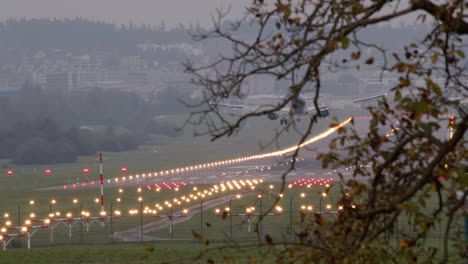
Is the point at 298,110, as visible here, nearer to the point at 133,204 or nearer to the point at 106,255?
the point at 133,204

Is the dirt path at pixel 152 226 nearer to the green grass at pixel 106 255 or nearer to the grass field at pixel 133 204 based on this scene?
the grass field at pixel 133 204

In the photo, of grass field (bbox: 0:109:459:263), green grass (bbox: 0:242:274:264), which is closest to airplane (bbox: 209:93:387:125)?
grass field (bbox: 0:109:459:263)

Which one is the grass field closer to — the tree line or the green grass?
the green grass

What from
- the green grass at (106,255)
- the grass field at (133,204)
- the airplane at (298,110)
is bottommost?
the grass field at (133,204)

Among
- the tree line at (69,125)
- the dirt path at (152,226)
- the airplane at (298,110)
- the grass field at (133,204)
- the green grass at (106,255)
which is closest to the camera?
the airplane at (298,110)

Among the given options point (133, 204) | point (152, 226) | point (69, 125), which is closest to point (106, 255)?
point (152, 226)

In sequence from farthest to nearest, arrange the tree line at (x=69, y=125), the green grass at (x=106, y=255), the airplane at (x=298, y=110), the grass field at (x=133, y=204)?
the tree line at (x=69, y=125) < the grass field at (x=133, y=204) < the green grass at (x=106, y=255) < the airplane at (x=298, y=110)

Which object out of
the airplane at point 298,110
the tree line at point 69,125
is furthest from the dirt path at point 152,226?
the tree line at point 69,125

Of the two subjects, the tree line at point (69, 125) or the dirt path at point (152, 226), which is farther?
the tree line at point (69, 125)

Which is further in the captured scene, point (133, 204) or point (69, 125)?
point (69, 125)

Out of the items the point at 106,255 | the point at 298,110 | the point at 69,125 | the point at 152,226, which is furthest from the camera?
the point at 69,125

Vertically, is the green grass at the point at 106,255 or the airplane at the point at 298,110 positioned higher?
the airplane at the point at 298,110

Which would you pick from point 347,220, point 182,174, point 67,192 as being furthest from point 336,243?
point 182,174

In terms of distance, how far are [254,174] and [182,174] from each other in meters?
8.18
